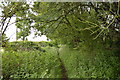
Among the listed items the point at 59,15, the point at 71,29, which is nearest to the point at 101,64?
the point at 71,29

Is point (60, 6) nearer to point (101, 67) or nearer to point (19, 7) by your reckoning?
point (19, 7)

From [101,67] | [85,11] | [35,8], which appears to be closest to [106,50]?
[101,67]

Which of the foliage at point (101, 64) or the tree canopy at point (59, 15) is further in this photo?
the foliage at point (101, 64)

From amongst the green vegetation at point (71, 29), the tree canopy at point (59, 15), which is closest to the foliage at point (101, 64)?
the green vegetation at point (71, 29)

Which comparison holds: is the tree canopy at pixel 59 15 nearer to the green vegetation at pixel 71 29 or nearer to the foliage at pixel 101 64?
the green vegetation at pixel 71 29

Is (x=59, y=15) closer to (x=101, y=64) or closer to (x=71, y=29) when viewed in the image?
(x=71, y=29)

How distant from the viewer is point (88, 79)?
2.82 meters

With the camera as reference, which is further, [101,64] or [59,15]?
[101,64]

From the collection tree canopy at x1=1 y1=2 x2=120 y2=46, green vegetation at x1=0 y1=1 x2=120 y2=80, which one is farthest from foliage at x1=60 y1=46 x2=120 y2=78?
tree canopy at x1=1 y1=2 x2=120 y2=46

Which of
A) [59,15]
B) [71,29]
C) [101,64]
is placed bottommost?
[101,64]

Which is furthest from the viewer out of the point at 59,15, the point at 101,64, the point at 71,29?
the point at 101,64

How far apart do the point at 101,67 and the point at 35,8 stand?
183 cm

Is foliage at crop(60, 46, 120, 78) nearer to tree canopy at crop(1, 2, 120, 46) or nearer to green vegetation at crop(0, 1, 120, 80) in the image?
green vegetation at crop(0, 1, 120, 80)

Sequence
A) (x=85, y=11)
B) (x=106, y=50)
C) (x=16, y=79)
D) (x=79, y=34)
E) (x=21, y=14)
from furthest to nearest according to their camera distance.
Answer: (x=106, y=50), (x=79, y=34), (x=85, y=11), (x=16, y=79), (x=21, y=14)
